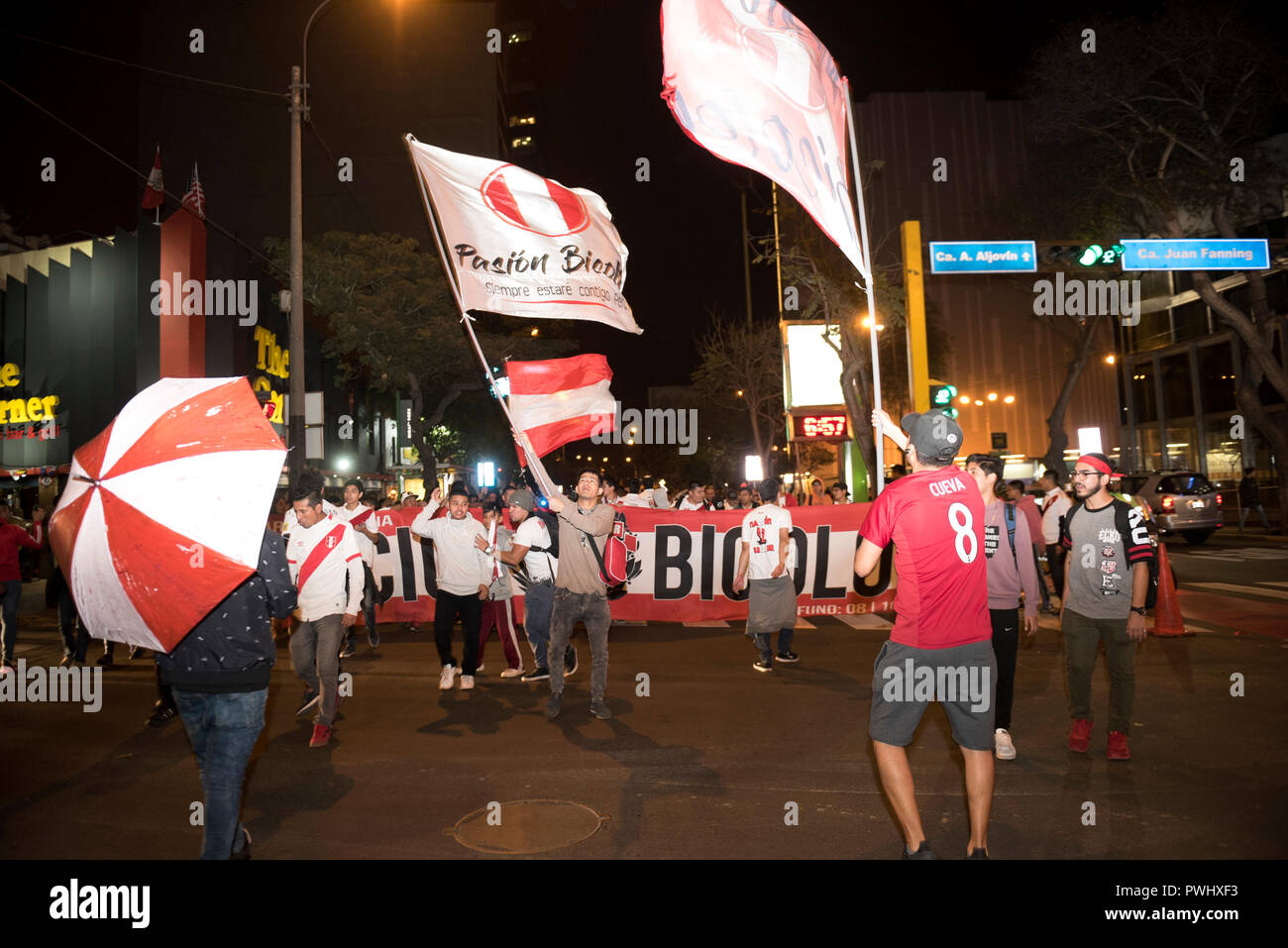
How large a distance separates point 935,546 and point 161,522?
3129mm

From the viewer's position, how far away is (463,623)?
8211 millimetres

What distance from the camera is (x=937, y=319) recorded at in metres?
42.4

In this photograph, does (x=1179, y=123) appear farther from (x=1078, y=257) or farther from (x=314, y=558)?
(x=314, y=558)

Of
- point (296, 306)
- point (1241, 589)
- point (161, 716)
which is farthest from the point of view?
point (296, 306)

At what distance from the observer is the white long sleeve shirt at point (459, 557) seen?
8070 mm

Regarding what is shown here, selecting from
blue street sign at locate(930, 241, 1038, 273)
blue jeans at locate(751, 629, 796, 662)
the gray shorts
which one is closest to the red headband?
the gray shorts

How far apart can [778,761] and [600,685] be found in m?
1.81

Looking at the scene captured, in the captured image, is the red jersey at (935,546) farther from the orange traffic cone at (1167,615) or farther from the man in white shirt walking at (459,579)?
the orange traffic cone at (1167,615)

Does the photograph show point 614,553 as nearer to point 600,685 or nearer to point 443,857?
point 600,685

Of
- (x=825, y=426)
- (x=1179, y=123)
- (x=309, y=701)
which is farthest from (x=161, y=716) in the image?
(x=1179, y=123)

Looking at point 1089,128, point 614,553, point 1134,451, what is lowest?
point 614,553

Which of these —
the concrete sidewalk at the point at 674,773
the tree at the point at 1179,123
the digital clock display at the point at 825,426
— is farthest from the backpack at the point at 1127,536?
the digital clock display at the point at 825,426

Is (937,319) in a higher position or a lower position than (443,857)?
higher
